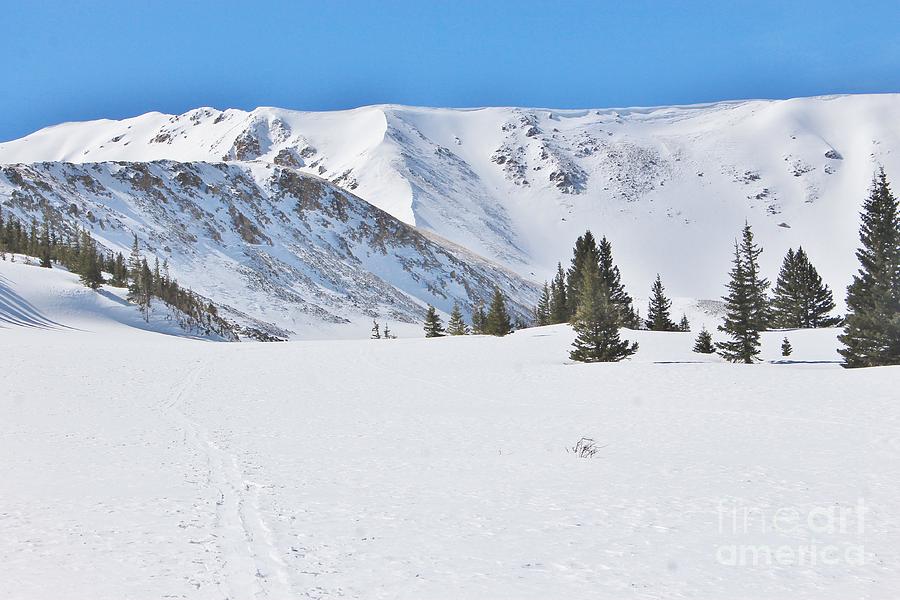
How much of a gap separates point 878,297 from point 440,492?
101ft

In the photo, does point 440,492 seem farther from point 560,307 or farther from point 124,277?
point 124,277

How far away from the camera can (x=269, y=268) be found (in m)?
142

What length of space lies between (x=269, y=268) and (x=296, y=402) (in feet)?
416

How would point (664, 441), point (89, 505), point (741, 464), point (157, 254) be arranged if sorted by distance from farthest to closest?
point (157, 254), point (664, 441), point (741, 464), point (89, 505)

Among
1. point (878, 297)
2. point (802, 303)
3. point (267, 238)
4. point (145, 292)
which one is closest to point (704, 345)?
point (878, 297)

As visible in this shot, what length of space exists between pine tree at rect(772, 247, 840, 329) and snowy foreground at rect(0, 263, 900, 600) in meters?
48.2

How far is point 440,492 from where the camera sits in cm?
991

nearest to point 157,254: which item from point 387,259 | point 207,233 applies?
point 207,233

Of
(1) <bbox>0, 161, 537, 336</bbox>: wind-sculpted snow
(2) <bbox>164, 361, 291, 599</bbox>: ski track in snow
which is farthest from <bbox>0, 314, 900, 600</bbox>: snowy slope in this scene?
(1) <bbox>0, 161, 537, 336</bbox>: wind-sculpted snow

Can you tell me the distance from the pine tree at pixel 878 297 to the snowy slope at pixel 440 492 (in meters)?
9.68

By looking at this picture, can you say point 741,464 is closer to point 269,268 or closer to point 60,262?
point 60,262

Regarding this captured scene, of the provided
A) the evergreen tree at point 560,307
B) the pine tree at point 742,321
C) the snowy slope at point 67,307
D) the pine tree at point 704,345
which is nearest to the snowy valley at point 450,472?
the pine tree at point 742,321

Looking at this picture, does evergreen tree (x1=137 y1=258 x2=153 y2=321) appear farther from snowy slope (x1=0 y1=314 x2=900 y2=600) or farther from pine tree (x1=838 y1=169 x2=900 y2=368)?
pine tree (x1=838 y1=169 x2=900 y2=368)

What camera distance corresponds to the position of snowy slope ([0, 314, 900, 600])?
6.26 meters
